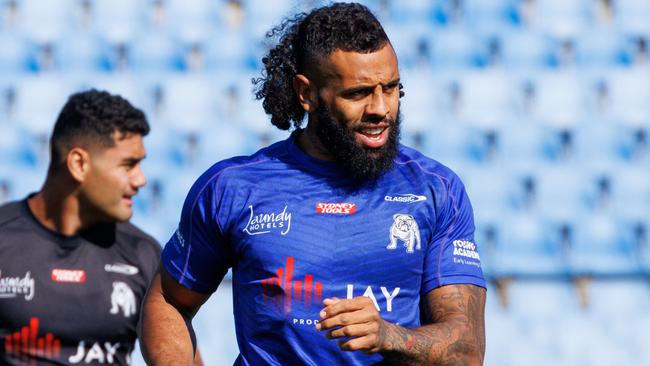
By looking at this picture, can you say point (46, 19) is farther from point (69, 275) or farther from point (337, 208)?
point (337, 208)

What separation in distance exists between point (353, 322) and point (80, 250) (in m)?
2.61

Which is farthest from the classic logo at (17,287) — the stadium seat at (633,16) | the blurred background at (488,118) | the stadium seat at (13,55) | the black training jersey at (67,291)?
the stadium seat at (633,16)

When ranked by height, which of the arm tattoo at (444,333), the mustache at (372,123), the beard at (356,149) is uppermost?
the mustache at (372,123)

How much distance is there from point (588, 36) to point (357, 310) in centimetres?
739

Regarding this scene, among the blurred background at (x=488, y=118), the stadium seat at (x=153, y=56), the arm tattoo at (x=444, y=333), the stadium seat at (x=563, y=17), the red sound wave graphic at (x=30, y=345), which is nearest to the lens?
the arm tattoo at (x=444, y=333)

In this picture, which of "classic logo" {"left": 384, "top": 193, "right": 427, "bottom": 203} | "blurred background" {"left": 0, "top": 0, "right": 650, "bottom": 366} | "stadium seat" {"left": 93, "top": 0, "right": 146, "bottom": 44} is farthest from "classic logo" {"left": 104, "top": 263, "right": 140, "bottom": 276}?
"stadium seat" {"left": 93, "top": 0, "right": 146, "bottom": 44}

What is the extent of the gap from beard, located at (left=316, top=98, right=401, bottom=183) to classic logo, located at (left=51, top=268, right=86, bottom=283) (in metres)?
2.03

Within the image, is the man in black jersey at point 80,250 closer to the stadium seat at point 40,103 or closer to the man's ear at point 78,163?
the man's ear at point 78,163

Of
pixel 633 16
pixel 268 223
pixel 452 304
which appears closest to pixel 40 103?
pixel 633 16

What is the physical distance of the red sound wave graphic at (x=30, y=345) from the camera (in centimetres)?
448

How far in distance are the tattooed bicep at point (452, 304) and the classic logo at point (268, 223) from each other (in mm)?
438

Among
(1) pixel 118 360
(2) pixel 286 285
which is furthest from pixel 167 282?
(1) pixel 118 360

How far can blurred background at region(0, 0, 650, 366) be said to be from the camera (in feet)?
25.6

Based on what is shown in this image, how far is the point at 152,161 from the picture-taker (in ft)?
29.9
